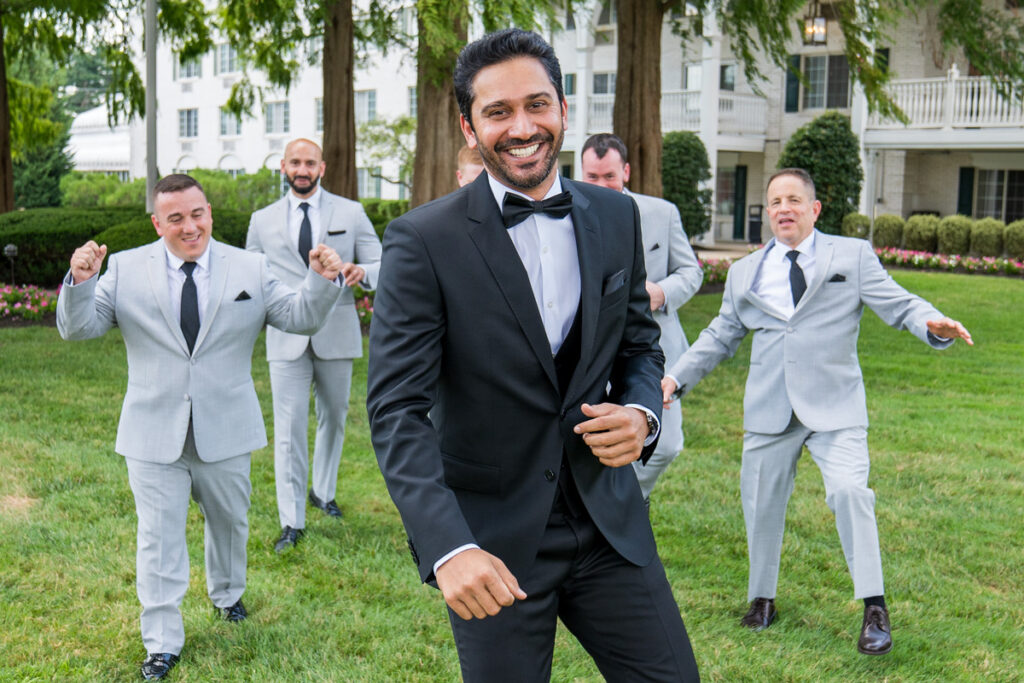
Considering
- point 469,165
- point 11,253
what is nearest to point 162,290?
point 469,165

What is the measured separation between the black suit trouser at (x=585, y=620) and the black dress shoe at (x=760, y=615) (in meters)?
2.76

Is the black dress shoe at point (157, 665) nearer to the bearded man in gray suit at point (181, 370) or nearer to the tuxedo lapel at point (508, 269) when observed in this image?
the bearded man in gray suit at point (181, 370)

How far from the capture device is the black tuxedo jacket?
9.11 ft

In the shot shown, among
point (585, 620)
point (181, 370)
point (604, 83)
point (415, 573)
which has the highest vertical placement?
point (604, 83)

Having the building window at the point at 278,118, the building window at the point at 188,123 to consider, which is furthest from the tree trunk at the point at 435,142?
the building window at the point at 188,123

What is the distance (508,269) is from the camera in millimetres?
2852

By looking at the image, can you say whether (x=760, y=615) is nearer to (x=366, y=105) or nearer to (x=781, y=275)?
(x=781, y=275)

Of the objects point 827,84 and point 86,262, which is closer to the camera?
point 86,262

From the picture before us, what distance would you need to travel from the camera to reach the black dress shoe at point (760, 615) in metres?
5.51

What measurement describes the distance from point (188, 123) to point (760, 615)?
52517mm

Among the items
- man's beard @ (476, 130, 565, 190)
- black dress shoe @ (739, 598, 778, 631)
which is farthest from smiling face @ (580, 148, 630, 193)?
man's beard @ (476, 130, 565, 190)

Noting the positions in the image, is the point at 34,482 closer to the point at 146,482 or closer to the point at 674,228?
the point at 146,482

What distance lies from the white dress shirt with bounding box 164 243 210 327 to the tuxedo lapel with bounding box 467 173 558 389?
2754mm

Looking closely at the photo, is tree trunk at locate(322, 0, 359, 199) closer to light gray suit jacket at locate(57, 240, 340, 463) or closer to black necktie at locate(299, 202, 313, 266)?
black necktie at locate(299, 202, 313, 266)
